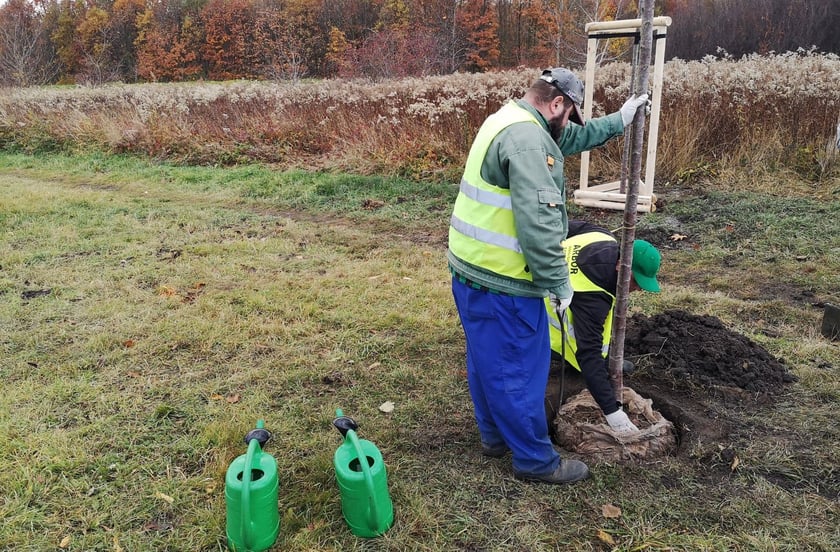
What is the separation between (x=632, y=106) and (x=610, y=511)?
72.5 inches

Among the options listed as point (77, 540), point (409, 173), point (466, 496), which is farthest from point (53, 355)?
point (409, 173)

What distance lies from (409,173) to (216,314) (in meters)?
5.45

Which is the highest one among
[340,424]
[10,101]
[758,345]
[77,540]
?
[10,101]

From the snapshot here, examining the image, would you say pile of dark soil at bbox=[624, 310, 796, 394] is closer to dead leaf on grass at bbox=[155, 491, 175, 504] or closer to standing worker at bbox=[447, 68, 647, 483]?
standing worker at bbox=[447, 68, 647, 483]

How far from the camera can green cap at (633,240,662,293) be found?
10.6 ft

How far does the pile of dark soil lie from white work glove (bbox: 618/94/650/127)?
1594 millimetres

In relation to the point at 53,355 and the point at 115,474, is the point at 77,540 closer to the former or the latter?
the point at 115,474

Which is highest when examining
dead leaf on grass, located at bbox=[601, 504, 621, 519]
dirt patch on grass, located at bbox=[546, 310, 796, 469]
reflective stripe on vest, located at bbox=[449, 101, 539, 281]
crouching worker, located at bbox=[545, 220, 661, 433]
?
reflective stripe on vest, located at bbox=[449, 101, 539, 281]

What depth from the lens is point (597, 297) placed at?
3.19 m

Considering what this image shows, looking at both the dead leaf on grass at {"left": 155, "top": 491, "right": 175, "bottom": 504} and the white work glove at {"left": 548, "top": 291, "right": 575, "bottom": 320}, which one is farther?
the dead leaf on grass at {"left": 155, "top": 491, "right": 175, "bottom": 504}

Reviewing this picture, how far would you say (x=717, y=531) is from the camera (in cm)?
Result: 262

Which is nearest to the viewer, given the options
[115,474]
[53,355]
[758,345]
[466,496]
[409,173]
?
[466,496]

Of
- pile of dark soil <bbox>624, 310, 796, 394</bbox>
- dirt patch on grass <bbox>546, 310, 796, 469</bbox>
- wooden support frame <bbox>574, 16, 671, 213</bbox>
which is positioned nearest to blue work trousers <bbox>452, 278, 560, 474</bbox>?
dirt patch on grass <bbox>546, 310, 796, 469</bbox>

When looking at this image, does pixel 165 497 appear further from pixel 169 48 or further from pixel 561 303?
pixel 169 48
